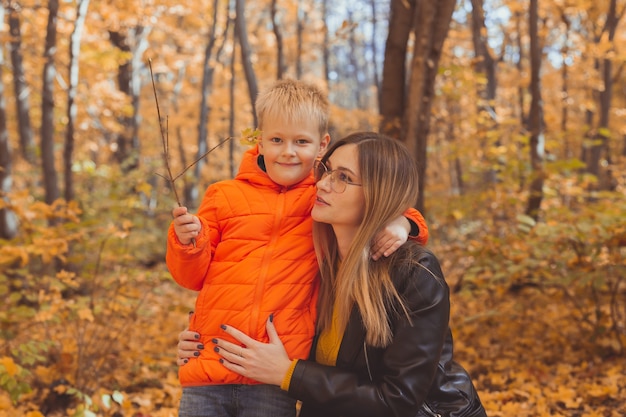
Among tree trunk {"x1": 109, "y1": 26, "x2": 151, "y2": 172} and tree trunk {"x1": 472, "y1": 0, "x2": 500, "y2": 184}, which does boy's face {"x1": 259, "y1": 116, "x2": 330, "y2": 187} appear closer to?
tree trunk {"x1": 472, "y1": 0, "x2": 500, "y2": 184}

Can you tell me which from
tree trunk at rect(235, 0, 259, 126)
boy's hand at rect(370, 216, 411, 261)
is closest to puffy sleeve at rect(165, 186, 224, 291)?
boy's hand at rect(370, 216, 411, 261)

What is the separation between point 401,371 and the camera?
1.73 m

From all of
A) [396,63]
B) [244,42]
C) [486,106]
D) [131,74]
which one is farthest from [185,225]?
[131,74]

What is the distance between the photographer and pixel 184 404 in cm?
201

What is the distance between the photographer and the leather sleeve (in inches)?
68.3

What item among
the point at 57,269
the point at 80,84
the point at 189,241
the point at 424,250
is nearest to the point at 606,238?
the point at 424,250

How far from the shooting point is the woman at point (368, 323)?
1.76 metres

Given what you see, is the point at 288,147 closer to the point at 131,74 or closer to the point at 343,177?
the point at 343,177

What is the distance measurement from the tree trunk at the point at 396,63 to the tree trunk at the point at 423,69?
181 mm

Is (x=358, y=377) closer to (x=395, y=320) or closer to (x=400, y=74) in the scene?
(x=395, y=320)

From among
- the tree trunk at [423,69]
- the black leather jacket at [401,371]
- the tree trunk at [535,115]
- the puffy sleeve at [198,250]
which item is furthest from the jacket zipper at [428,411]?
the tree trunk at [535,115]

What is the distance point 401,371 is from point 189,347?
2.53 ft

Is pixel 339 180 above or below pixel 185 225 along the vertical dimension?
above

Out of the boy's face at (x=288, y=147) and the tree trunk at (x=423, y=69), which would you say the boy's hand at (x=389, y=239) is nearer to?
the boy's face at (x=288, y=147)
